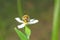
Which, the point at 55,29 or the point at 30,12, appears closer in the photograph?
the point at 55,29

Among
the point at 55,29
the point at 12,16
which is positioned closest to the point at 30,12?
the point at 12,16

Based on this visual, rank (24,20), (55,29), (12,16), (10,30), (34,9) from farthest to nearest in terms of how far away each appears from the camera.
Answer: (34,9), (12,16), (10,30), (55,29), (24,20)

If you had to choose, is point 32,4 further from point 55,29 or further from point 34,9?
point 55,29

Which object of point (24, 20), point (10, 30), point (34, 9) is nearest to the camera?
point (24, 20)

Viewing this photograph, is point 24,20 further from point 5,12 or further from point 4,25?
point 5,12

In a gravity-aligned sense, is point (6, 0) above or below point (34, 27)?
above

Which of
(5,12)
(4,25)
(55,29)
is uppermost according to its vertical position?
(5,12)

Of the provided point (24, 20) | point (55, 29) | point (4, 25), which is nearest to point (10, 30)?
point (4, 25)
